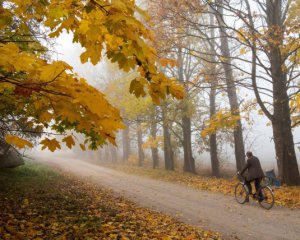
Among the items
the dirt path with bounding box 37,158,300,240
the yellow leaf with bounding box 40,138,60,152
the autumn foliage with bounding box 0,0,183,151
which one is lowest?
the dirt path with bounding box 37,158,300,240

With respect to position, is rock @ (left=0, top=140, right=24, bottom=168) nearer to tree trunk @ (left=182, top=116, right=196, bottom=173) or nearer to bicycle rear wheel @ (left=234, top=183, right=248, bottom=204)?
bicycle rear wheel @ (left=234, top=183, right=248, bottom=204)

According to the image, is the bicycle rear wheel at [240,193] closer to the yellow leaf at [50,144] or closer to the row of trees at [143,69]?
the row of trees at [143,69]

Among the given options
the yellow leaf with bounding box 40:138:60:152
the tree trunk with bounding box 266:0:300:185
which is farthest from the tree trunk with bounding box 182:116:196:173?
the yellow leaf with bounding box 40:138:60:152

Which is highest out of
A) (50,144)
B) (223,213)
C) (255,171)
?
(50,144)

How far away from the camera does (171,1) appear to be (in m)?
11.9

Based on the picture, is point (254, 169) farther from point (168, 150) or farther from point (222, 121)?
point (168, 150)

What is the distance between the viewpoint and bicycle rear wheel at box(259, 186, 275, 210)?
933 centimetres

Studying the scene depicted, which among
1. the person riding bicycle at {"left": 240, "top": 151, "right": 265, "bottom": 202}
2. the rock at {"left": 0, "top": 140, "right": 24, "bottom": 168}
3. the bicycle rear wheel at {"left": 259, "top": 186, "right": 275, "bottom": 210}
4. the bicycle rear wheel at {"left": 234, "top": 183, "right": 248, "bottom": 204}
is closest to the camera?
the bicycle rear wheel at {"left": 259, "top": 186, "right": 275, "bottom": 210}

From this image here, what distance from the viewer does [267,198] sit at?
959 centimetres

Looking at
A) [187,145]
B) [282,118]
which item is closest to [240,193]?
[282,118]

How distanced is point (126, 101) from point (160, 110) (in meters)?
2.57

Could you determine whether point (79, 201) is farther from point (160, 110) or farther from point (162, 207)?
point (160, 110)

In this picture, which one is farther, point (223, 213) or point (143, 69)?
point (223, 213)

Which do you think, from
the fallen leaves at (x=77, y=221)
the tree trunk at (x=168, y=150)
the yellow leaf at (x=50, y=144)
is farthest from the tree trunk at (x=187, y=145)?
the yellow leaf at (x=50, y=144)
